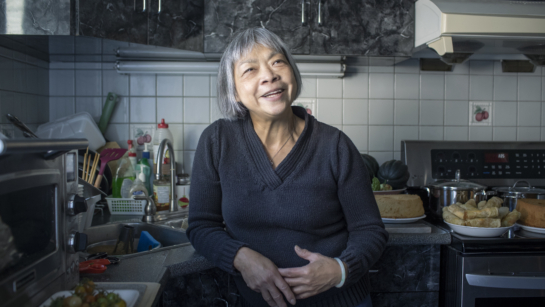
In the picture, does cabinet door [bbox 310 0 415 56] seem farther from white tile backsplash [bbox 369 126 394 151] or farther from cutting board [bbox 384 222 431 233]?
cutting board [bbox 384 222 431 233]

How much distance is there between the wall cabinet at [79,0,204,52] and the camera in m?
1.36

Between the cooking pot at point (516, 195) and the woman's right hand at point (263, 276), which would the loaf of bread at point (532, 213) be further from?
the woman's right hand at point (263, 276)

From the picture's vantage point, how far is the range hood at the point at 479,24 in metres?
1.62

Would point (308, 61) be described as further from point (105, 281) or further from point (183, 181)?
point (105, 281)

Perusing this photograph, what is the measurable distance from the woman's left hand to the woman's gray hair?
0.41 metres

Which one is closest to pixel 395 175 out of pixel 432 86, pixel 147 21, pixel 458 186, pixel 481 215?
pixel 458 186

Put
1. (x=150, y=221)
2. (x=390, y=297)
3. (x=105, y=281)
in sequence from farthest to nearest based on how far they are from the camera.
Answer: (x=150, y=221) < (x=390, y=297) < (x=105, y=281)

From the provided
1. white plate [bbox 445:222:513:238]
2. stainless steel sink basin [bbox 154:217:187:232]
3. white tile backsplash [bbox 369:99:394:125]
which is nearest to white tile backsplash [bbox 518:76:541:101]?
white tile backsplash [bbox 369:99:394:125]

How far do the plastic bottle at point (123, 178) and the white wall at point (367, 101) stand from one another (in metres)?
0.21

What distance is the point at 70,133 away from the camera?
6.15 feet

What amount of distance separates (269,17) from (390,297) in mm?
1188

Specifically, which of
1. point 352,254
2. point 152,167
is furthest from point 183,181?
point 352,254

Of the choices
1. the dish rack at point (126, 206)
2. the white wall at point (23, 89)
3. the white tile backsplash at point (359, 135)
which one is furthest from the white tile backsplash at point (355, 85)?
the white wall at point (23, 89)

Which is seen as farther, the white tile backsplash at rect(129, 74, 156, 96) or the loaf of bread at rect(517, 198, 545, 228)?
the white tile backsplash at rect(129, 74, 156, 96)
